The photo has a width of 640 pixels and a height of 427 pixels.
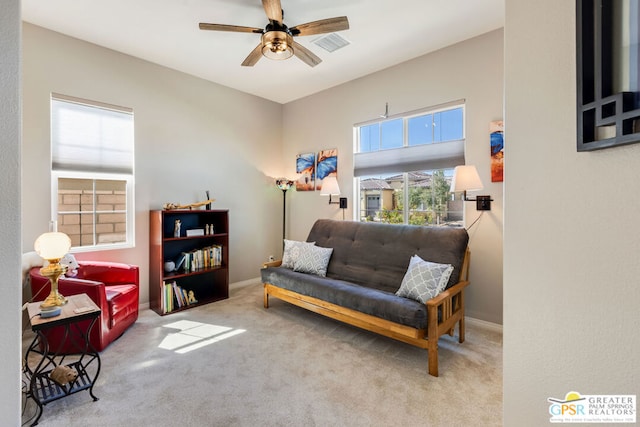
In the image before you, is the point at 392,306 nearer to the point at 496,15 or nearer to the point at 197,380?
the point at 197,380

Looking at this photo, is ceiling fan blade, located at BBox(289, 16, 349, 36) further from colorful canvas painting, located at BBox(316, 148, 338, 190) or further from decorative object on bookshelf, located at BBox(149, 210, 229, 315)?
decorative object on bookshelf, located at BBox(149, 210, 229, 315)

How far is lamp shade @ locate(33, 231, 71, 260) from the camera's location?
1767 mm

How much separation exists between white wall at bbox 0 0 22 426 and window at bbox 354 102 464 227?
326cm

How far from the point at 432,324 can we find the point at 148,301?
10.8 ft

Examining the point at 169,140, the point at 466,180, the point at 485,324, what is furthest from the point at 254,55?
the point at 485,324

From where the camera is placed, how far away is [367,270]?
3.10 metres

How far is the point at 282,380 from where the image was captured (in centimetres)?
202

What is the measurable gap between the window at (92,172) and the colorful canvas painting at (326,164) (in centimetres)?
245

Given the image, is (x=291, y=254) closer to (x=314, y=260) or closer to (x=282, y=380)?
(x=314, y=260)

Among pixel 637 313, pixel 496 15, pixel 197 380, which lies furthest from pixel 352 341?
pixel 496 15

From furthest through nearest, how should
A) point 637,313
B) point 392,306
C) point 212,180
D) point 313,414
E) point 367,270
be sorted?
1. point 212,180
2. point 367,270
3. point 392,306
4. point 313,414
5. point 637,313

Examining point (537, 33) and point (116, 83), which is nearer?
point (537, 33)

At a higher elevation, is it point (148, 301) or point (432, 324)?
point (432, 324)

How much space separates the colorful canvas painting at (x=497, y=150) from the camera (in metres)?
2.76
